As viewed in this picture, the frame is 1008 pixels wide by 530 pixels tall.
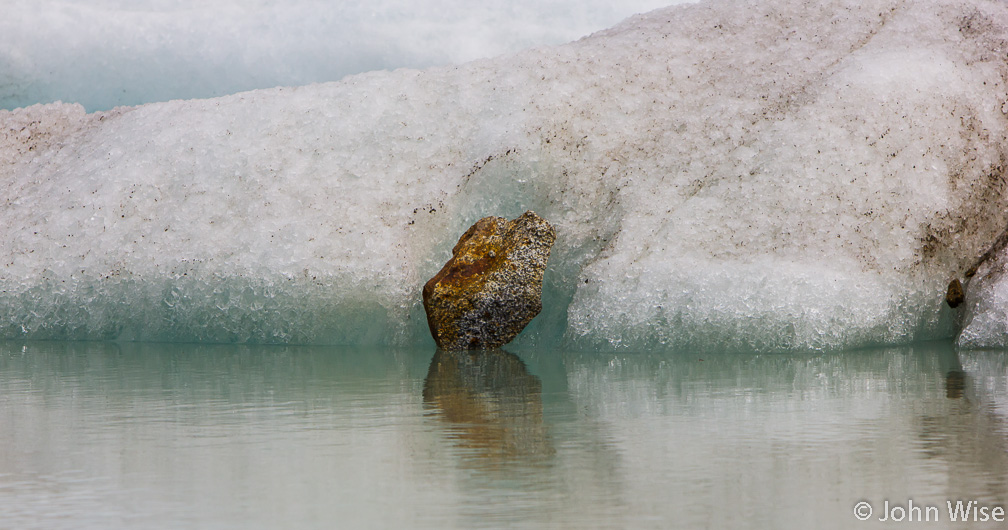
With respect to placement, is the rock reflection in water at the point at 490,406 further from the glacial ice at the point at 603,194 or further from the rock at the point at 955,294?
the rock at the point at 955,294

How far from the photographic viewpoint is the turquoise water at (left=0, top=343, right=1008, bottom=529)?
293 centimetres

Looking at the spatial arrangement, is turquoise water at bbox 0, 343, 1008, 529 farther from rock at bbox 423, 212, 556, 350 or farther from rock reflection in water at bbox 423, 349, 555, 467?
rock at bbox 423, 212, 556, 350

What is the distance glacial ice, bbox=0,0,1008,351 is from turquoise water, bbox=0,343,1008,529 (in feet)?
6.43

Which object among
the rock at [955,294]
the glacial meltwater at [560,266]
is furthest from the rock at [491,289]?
the rock at [955,294]

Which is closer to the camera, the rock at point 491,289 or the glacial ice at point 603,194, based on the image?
the glacial ice at point 603,194

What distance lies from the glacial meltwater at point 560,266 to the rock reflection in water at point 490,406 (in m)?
0.04

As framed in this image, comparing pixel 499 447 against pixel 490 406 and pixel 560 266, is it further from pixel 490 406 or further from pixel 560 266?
pixel 560 266

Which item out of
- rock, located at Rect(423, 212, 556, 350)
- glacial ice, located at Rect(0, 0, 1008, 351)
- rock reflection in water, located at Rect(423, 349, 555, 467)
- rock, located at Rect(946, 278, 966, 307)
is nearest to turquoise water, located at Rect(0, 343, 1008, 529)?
rock reflection in water, located at Rect(423, 349, 555, 467)

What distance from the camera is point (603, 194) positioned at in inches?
394

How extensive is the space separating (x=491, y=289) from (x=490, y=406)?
397 centimetres

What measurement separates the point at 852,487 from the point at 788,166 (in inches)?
263

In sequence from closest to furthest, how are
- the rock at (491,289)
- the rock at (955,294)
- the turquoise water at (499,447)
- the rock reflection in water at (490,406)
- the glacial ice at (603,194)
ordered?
the turquoise water at (499,447)
the rock reflection in water at (490,406)
the glacial ice at (603,194)
the rock at (491,289)
the rock at (955,294)

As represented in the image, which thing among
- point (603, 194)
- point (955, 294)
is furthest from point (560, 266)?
point (955, 294)

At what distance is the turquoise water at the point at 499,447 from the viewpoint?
2.93 meters
